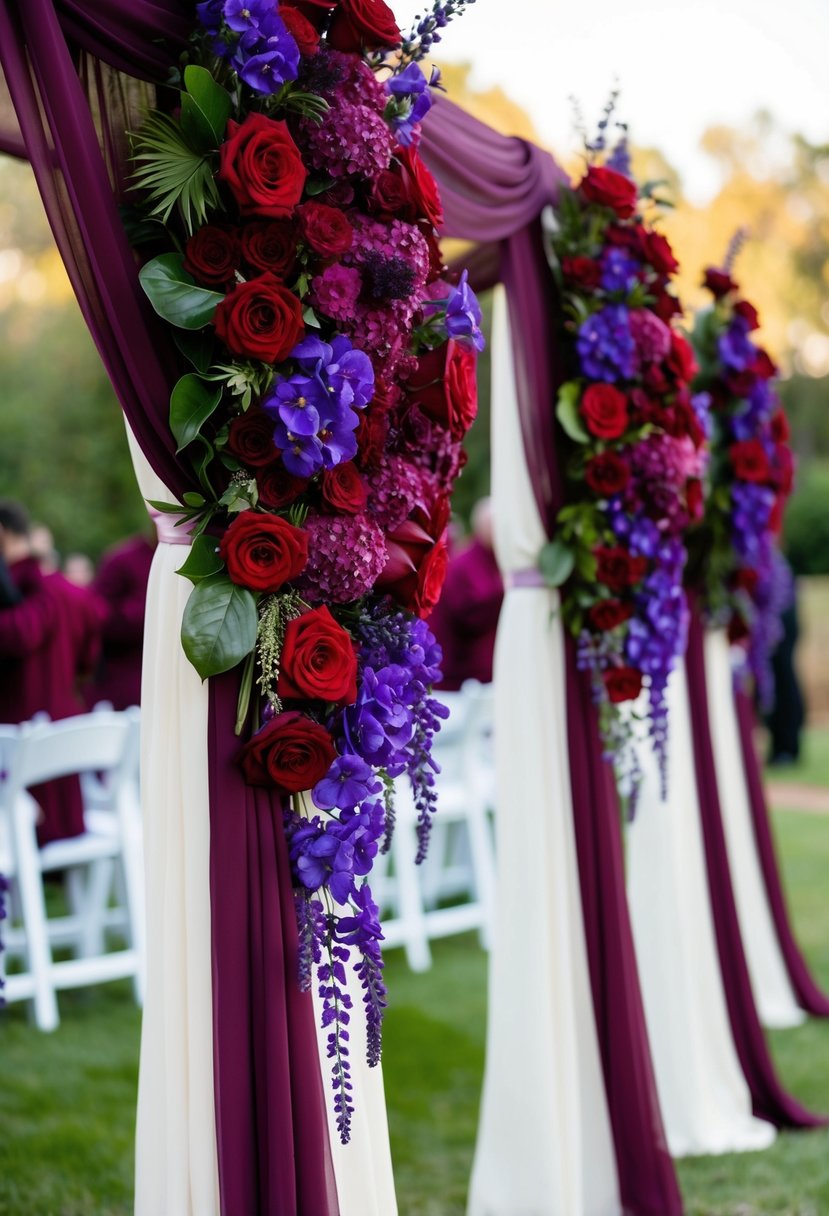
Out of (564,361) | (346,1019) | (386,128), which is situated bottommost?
(346,1019)

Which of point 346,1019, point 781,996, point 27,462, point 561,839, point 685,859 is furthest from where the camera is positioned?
point 27,462

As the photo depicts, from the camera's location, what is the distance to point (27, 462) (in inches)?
709

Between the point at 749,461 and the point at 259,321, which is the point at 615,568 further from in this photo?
the point at 259,321

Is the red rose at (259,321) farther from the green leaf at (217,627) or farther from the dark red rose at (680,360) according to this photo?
the dark red rose at (680,360)

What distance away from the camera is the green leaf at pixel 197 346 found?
7.88 ft

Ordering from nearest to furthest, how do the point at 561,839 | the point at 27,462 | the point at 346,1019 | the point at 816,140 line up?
the point at 346,1019
the point at 561,839
the point at 27,462
the point at 816,140

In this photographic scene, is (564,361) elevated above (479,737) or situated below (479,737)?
above

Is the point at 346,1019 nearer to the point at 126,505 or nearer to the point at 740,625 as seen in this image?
the point at 740,625

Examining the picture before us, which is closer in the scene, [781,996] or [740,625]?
[740,625]

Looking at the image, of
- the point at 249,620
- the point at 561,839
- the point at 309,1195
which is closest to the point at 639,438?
the point at 561,839

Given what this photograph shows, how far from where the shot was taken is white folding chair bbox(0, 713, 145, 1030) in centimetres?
505

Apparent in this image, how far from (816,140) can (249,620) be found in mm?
20258

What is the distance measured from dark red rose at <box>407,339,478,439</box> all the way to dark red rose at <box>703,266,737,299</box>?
7.88 feet

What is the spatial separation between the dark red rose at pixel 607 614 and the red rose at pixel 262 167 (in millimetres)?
1740
